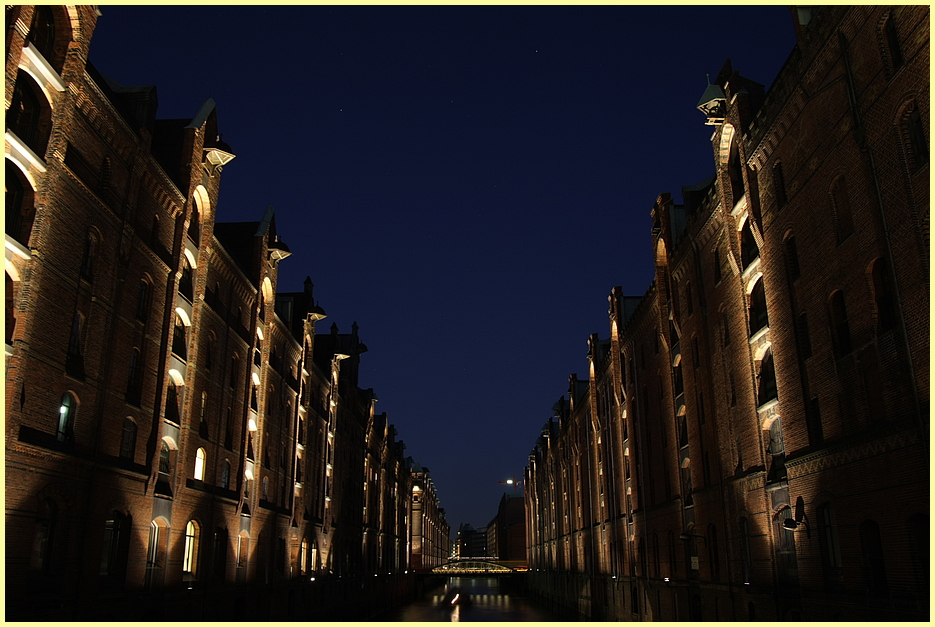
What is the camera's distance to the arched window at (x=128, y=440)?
78.2ft

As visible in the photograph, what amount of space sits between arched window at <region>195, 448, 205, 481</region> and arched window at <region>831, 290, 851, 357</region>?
951 inches

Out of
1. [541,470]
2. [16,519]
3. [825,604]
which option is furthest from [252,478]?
[541,470]

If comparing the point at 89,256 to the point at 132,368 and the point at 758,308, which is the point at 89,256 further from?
the point at 758,308

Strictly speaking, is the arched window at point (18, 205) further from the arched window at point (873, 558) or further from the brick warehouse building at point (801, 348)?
the arched window at point (873, 558)

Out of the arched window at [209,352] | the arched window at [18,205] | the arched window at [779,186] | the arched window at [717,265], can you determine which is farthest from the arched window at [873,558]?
the arched window at [209,352]

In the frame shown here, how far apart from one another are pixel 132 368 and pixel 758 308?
21.9 meters

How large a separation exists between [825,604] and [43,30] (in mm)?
26174

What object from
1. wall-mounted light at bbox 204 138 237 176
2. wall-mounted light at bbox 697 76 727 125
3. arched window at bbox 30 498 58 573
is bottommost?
arched window at bbox 30 498 58 573

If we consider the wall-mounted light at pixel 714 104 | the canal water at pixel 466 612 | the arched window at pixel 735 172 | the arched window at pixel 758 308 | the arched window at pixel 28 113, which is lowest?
the canal water at pixel 466 612

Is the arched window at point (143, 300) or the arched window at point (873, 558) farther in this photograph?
the arched window at point (143, 300)

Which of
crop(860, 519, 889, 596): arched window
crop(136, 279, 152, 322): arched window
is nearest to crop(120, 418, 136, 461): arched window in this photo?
crop(136, 279, 152, 322): arched window

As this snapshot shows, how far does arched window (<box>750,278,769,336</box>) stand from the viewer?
24.6 m

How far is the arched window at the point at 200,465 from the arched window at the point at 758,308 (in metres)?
22.4

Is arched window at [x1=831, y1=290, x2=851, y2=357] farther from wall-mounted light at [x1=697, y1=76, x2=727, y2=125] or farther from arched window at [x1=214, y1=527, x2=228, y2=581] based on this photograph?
arched window at [x1=214, y1=527, x2=228, y2=581]
